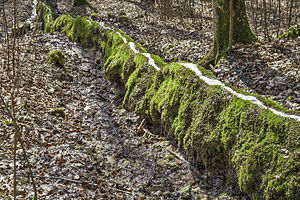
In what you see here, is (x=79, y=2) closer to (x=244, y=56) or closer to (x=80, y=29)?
(x=80, y=29)

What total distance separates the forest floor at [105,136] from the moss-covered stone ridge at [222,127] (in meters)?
0.35

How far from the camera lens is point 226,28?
279 inches

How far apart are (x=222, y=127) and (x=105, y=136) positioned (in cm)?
278

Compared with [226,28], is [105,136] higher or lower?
lower

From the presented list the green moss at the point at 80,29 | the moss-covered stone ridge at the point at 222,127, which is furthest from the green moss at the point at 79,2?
the moss-covered stone ridge at the point at 222,127

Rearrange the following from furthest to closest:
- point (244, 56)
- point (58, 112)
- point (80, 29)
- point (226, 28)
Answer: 1. point (80, 29)
2. point (226, 28)
3. point (244, 56)
4. point (58, 112)


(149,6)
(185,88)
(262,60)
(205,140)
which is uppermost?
(149,6)

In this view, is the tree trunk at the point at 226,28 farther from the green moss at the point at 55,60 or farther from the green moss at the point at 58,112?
the green moss at the point at 55,60

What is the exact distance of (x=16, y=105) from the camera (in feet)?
18.5

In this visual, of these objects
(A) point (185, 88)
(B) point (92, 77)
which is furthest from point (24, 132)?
(B) point (92, 77)

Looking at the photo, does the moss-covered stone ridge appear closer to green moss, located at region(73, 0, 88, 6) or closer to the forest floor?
the forest floor

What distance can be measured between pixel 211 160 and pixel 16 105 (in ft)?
14.4

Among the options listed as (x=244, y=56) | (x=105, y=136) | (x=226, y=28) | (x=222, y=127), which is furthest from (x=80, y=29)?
(x=222, y=127)

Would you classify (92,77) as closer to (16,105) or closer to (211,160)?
(16,105)
